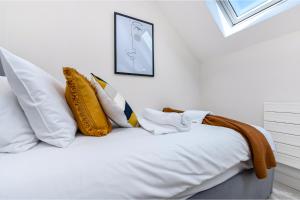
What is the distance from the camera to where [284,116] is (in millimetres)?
1618

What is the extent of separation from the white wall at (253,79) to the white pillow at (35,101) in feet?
6.44

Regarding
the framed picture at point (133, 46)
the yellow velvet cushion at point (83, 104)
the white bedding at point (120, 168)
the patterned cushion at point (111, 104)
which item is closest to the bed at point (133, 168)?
the white bedding at point (120, 168)

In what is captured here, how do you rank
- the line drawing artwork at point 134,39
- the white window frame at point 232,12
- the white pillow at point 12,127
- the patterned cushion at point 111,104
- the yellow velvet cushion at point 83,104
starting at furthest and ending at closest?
1. the line drawing artwork at point 134,39
2. the white window frame at point 232,12
3. the patterned cushion at point 111,104
4. the yellow velvet cushion at point 83,104
5. the white pillow at point 12,127

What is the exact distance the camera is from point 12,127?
71 centimetres

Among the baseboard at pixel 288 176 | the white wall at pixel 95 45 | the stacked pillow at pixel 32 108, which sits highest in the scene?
the white wall at pixel 95 45

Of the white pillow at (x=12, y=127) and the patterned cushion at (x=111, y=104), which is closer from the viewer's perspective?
the white pillow at (x=12, y=127)

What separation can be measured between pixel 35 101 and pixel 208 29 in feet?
7.21

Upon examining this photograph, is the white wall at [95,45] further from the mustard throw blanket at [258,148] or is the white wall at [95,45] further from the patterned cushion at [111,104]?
the mustard throw blanket at [258,148]

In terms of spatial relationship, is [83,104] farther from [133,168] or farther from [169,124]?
[169,124]

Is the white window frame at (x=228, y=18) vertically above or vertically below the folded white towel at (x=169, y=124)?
above

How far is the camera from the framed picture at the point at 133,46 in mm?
2010

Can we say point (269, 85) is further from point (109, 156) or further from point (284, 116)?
point (109, 156)

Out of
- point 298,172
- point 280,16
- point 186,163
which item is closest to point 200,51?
point 280,16

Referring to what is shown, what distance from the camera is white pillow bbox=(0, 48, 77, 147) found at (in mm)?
719
